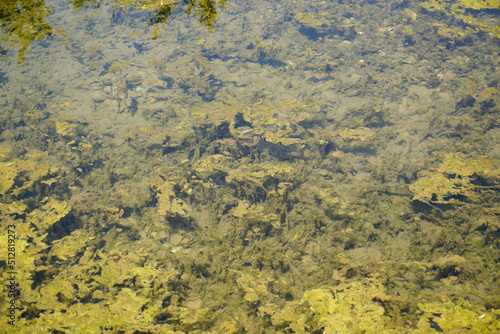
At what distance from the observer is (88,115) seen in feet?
33.5

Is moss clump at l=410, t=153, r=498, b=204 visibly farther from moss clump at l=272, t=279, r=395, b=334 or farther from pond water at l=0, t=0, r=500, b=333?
moss clump at l=272, t=279, r=395, b=334

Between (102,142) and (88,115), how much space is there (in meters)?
2.13

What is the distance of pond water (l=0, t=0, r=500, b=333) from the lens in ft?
12.2

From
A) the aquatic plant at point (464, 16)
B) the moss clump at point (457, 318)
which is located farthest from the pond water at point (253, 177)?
the aquatic plant at point (464, 16)

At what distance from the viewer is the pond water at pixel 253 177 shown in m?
3.71

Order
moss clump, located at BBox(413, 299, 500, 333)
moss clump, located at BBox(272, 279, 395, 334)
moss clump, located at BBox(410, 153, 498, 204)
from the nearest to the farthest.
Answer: moss clump, located at BBox(413, 299, 500, 333)
moss clump, located at BBox(272, 279, 395, 334)
moss clump, located at BBox(410, 153, 498, 204)

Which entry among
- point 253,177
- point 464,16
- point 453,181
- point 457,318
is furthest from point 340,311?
point 464,16

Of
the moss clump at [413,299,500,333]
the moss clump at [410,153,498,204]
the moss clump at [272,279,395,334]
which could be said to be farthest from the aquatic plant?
the moss clump at [272,279,395,334]

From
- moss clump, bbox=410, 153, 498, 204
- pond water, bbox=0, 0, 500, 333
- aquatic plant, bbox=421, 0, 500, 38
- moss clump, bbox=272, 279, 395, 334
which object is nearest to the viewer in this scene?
moss clump, bbox=272, 279, 395, 334

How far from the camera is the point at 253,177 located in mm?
6750

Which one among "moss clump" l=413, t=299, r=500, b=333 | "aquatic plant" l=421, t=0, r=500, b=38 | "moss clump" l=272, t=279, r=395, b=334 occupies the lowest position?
"moss clump" l=272, t=279, r=395, b=334

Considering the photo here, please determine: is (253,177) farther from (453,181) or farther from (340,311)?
(453,181)

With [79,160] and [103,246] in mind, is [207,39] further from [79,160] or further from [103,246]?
[103,246]

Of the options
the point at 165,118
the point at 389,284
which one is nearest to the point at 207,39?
the point at 165,118
